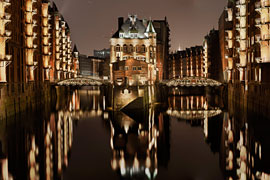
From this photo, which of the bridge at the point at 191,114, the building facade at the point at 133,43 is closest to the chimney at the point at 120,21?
the building facade at the point at 133,43

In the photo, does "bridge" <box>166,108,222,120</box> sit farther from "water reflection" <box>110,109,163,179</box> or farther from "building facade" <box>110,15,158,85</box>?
"building facade" <box>110,15,158,85</box>

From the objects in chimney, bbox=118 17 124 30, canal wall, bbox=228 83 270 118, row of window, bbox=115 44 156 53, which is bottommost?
canal wall, bbox=228 83 270 118

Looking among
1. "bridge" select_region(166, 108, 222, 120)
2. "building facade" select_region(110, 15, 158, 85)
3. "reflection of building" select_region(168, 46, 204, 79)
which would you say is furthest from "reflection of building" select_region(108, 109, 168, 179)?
"reflection of building" select_region(168, 46, 204, 79)

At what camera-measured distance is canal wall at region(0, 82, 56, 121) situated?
110ft

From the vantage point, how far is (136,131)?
34.5 m

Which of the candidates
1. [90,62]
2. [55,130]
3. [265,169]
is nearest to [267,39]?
[265,169]

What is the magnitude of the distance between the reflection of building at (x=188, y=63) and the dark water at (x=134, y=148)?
73364 millimetres

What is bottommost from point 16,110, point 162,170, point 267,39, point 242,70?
point 162,170

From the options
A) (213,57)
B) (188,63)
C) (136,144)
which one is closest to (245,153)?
(136,144)

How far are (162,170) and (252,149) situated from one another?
818cm

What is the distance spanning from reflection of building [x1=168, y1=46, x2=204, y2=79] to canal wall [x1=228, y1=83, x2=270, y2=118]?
53840mm

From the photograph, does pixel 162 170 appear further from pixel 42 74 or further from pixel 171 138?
pixel 42 74

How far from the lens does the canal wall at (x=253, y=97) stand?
34.2m

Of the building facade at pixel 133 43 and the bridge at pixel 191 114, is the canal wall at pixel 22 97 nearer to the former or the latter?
the bridge at pixel 191 114
